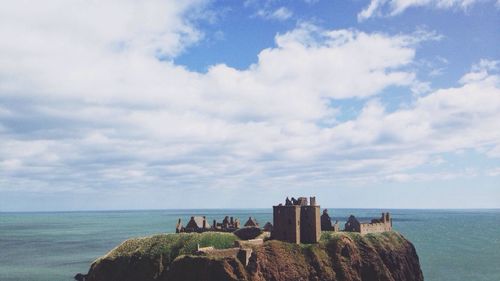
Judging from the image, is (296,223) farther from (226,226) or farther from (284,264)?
(226,226)

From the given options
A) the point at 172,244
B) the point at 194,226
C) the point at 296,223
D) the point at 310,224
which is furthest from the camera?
the point at 194,226

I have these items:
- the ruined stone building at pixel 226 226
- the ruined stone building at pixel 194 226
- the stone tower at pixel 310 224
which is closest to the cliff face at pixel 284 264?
the stone tower at pixel 310 224

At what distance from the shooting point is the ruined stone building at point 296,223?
8075 centimetres

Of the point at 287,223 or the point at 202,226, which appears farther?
the point at 202,226

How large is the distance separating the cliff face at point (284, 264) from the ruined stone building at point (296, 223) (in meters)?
1.86

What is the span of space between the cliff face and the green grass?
0.26 m

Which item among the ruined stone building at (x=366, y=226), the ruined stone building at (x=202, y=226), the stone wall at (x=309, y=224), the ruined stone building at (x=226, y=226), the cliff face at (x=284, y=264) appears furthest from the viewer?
the ruined stone building at (x=202, y=226)

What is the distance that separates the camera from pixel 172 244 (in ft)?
274

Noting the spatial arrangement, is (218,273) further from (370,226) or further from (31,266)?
(31,266)

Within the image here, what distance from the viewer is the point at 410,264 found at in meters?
91.2

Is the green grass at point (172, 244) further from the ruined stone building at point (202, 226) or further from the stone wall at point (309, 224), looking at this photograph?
the stone wall at point (309, 224)

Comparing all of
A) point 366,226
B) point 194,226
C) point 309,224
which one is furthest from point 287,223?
point 194,226

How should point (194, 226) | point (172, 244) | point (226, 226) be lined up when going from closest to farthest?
1. point (172, 244)
2. point (226, 226)
3. point (194, 226)

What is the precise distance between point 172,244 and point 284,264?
19685 mm
